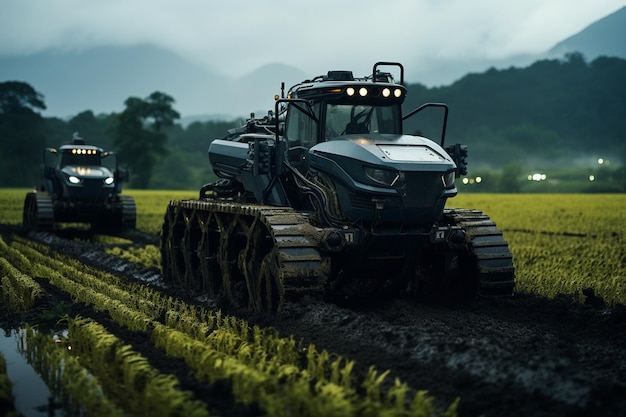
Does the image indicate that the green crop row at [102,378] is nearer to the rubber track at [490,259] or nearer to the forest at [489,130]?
the rubber track at [490,259]

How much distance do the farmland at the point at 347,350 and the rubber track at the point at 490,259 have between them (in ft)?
0.93

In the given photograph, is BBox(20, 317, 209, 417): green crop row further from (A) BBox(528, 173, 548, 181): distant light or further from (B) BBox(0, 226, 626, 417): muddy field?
(A) BBox(528, 173, 548, 181): distant light

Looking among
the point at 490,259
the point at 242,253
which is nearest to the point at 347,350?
the point at 490,259

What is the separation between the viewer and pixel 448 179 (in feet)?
36.8

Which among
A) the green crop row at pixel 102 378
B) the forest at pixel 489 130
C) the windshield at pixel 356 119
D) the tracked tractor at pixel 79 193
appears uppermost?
the forest at pixel 489 130

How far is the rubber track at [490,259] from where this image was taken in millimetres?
11594

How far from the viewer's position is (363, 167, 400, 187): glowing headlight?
1073 centimetres

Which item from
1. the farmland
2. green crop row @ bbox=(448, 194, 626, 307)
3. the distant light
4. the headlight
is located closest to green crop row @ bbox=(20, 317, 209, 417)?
the farmland

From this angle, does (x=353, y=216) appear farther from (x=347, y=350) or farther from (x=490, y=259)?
(x=347, y=350)

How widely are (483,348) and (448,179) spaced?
12.1ft

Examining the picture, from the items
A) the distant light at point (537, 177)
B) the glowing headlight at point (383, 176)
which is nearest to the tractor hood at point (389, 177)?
the glowing headlight at point (383, 176)

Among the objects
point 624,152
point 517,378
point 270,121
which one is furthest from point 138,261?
point 624,152

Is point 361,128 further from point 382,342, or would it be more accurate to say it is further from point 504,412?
point 504,412

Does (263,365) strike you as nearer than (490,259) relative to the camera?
Yes
